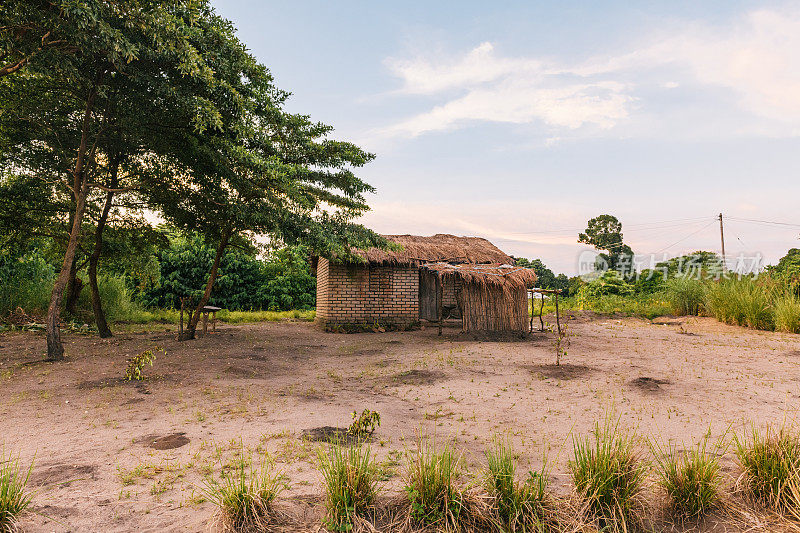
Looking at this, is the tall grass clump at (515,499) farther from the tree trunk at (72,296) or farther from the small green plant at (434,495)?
the tree trunk at (72,296)

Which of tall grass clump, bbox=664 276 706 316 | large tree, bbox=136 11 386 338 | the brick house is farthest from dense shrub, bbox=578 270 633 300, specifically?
large tree, bbox=136 11 386 338

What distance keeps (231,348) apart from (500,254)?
11695 mm

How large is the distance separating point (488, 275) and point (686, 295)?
34.2 ft

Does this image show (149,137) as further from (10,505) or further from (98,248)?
(10,505)

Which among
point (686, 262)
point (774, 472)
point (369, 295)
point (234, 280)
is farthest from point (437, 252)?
point (686, 262)

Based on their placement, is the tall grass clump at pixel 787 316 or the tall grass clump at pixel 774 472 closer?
the tall grass clump at pixel 774 472

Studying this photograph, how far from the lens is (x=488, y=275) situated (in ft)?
42.1

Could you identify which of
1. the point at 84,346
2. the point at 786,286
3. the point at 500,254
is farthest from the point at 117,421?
the point at 786,286

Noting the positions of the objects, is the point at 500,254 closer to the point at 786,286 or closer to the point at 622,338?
the point at 622,338

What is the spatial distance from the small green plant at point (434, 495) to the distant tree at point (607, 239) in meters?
45.8

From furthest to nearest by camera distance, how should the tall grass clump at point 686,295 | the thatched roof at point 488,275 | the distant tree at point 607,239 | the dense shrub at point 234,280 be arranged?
the distant tree at point 607,239 → the dense shrub at point 234,280 → the tall grass clump at point 686,295 → the thatched roof at point 488,275

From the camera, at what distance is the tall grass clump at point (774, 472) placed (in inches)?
132

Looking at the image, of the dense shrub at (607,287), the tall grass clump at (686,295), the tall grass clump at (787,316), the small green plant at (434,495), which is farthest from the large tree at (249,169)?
the dense shrub at (607,287)

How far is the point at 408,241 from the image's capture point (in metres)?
16.8
